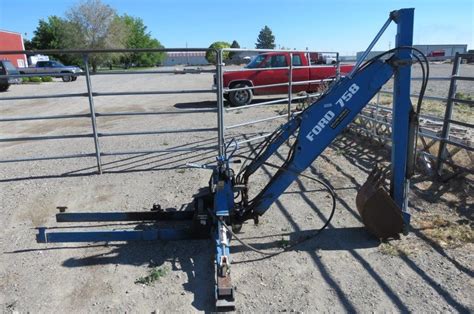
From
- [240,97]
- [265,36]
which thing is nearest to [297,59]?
[240,97]

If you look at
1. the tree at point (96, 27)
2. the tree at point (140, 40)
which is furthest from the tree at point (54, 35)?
the tree at point (140, 40)

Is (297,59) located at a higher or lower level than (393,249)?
higher

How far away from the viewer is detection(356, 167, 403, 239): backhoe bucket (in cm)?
412

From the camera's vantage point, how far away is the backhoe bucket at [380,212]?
4121 millimetres

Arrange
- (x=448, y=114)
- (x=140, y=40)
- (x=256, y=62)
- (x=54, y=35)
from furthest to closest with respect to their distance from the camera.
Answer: (x=140, y=40) < (x=54, y=35) < (x=256, y=62) < (x=448, y=114)

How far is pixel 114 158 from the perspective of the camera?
769 centimetres

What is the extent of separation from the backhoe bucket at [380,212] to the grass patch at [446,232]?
41cm

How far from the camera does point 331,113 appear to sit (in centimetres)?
398

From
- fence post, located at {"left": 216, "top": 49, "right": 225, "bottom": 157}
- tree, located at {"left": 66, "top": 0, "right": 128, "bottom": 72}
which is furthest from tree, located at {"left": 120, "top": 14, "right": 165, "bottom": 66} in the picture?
fence post, located at {"left": 216, "top": 49, "right": 225, "bottom": 157}

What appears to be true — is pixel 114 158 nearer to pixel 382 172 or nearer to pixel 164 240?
pixel 164 240

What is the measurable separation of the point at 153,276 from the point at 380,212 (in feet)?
7.74

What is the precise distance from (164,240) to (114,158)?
3870 millimetres

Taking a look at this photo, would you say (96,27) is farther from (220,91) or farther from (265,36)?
(265,36)

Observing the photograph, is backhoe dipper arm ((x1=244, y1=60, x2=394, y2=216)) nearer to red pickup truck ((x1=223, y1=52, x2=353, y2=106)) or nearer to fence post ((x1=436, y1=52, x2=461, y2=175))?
fence post ((x1=436, y1=52, x2=461, y2=175))
